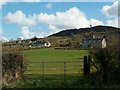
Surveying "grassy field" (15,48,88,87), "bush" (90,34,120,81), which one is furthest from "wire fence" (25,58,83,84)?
"bush" (90,34,120,81)

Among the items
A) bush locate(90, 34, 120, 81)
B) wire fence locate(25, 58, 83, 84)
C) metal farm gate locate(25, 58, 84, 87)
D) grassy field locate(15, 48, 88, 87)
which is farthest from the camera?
wire fence locate(25, 58, 83, 84)

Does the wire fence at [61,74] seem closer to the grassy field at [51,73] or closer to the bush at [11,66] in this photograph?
the grassy field at [51,73]

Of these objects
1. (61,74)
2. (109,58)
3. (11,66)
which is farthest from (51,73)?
(109,58)

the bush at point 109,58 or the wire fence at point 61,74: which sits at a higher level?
the bush at point 109,58

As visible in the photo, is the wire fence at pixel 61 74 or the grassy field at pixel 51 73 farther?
the wire fence at pixel 61 74

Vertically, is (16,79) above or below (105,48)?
below

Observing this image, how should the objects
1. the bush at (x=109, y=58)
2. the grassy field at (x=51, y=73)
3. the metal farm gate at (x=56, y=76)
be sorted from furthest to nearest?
1. the metal farm gate at (x=56, y=76)
2. the grassy field at (x=51, y=73)
3. the bush at (x=109, y=58)

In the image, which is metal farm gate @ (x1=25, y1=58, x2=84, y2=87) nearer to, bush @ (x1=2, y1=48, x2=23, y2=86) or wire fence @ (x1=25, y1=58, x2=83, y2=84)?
wire fence @ (x1=25, y1=58, x2=83, y2=84)

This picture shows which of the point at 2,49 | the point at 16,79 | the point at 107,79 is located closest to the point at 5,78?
the point at 16,79

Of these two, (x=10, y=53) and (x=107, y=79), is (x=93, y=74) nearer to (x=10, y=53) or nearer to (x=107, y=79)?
(x=107, y=79)

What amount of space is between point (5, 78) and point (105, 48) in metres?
5.25

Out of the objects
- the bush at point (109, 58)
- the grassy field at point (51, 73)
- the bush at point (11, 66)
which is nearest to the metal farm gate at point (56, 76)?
the grassy field at point (51, 73)

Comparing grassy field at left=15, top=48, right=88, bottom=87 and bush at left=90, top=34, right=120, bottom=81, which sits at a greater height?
bush at left=90, top=34, right=120, bottom=81

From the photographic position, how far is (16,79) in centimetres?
1670
